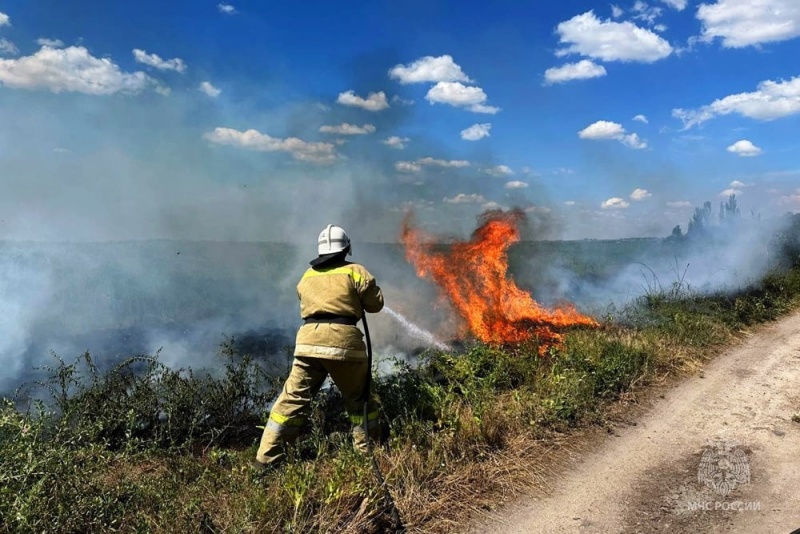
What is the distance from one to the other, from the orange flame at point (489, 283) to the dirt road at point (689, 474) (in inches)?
140

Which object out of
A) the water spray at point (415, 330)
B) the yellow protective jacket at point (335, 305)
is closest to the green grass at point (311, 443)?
the yellow protective jacket at point (335, 305)

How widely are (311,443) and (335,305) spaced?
1.48 m

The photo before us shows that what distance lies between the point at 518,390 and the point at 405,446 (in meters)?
2.31

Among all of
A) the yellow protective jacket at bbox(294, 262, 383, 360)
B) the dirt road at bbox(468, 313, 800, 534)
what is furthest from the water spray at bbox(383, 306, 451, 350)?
the yellow protective jacket at bbox(294, 262, 383, 360)

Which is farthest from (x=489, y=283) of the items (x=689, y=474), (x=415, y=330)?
(x=689, y=474)

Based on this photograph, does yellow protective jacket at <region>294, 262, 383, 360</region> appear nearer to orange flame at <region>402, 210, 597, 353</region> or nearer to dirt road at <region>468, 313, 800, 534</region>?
dirt road at <region>468, 313, 800, 534</region>

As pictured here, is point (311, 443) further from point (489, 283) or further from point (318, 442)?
point (489, 283)

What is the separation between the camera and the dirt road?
3797 mm

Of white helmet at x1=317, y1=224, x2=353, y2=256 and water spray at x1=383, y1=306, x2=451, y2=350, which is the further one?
water spray at x1=383, y1=306, x2=451, y2=350

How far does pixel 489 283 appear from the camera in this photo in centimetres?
1045

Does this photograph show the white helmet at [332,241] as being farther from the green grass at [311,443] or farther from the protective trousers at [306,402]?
the green grass at [311,443]

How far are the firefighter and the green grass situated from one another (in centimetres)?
22

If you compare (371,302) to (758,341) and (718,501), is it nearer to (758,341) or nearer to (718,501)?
(718,501)

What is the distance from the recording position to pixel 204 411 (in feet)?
18.3
